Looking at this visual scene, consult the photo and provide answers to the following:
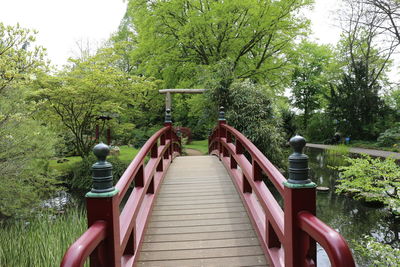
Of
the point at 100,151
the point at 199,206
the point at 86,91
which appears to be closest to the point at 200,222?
the point at 199,206

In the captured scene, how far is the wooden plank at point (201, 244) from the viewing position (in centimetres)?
266

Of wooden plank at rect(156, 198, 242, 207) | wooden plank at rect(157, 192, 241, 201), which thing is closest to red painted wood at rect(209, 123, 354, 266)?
wooden plank at rect(156, 198, 242, 207)

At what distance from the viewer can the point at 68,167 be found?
1026 centimetres

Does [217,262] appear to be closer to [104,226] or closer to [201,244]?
[201,244]

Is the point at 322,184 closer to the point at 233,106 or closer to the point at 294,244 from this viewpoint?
the point at 233,106

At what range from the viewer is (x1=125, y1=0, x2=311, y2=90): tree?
11.0 metres

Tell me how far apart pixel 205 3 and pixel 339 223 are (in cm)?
1032

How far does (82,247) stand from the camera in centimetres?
115

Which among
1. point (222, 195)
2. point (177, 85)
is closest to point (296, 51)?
point (177, 85)

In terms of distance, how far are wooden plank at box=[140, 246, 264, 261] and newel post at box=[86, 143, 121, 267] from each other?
0.98 meters

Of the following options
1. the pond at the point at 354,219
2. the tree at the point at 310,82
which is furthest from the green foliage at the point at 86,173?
the tree at the point at 310,82

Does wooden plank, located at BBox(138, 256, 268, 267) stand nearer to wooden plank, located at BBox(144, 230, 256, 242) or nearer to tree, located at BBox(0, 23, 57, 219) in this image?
wooden plank, located at BBox(144, 230, 256, 242)

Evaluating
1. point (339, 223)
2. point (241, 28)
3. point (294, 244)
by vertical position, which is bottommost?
point (339, 223)

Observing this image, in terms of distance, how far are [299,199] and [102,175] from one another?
1242 mm
